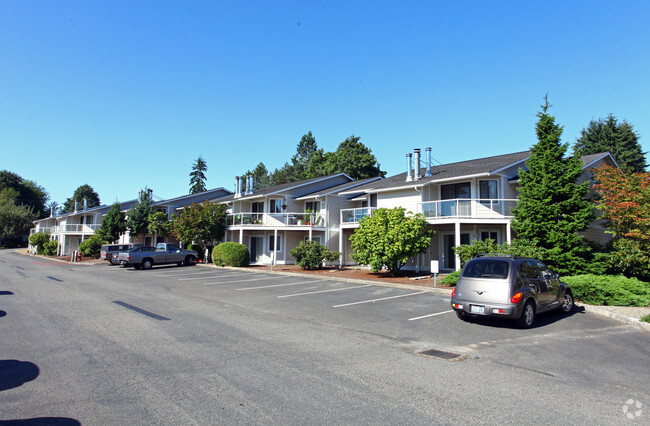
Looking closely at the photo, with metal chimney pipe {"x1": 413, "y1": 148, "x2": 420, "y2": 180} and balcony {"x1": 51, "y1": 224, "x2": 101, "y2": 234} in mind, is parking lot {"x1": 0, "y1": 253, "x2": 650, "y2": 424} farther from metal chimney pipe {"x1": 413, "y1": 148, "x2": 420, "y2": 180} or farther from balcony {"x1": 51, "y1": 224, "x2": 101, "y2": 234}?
balcony {"x1": 51, "y1": 224, "x2": 101, "y2": 234}

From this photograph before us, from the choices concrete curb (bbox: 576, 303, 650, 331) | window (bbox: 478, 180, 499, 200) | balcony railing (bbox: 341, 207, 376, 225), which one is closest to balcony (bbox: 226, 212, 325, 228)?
balcony railing (bbox: 341, 207, 376, 225)

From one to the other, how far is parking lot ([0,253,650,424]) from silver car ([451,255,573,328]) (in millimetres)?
460

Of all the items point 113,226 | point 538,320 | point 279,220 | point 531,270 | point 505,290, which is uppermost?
point 279,220

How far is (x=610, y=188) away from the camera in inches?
645

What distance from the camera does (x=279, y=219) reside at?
3108 centimetres

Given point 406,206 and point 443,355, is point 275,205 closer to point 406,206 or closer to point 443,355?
point 406,206

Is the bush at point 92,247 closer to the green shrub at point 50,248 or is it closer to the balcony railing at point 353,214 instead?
the green shrub at point 50,248

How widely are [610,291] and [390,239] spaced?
376 inches

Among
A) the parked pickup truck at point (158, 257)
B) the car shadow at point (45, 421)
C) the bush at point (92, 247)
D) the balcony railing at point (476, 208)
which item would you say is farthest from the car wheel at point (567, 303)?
the bush at point (92, 247)

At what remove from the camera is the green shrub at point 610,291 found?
1145 centimetres

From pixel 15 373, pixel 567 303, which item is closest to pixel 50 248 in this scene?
pixel 15 373

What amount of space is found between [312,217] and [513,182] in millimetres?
14566

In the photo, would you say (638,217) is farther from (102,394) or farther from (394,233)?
(102,394)

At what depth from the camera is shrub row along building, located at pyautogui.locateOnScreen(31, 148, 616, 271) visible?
840 inches
